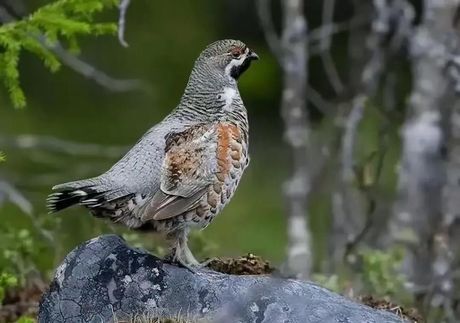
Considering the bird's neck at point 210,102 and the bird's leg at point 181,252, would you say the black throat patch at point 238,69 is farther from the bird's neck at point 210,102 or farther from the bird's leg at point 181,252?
the bird's leg at point 181,252

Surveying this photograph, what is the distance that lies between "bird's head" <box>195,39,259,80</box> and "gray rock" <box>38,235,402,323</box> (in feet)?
3.75

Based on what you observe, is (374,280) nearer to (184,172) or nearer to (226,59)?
(226,59)

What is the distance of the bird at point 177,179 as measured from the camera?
6035 millimetres

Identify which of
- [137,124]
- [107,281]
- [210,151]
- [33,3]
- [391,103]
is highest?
[33,3]

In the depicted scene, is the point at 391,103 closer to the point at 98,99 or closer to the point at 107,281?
the point at 107,281

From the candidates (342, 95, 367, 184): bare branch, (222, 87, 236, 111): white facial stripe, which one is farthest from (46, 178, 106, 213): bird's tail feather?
(342, 95, 367, 184): bare branch

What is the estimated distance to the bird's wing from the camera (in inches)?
239

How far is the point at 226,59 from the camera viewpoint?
681 centimetres

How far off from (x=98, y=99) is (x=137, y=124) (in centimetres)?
107

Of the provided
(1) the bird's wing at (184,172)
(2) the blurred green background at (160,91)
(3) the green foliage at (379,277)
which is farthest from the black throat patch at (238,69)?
(2) the blurred green background at (160,91)

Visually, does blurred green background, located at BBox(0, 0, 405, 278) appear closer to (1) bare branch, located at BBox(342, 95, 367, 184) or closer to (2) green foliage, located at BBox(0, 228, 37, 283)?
(1) bare branch, located at BBox(342, 95, 367, 184)

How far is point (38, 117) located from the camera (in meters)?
18.1

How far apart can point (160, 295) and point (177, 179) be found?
0.58 m

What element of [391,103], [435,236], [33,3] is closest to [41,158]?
[33,3]
